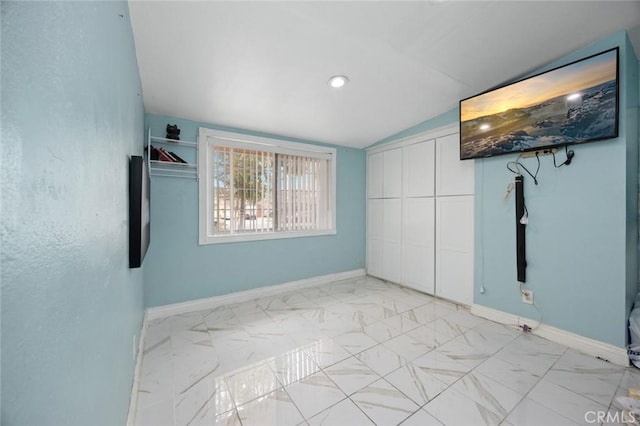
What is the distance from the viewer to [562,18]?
190 cm

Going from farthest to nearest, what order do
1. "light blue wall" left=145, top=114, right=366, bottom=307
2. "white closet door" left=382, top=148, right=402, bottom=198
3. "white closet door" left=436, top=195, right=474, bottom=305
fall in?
1. "white closet door" left=382, top=148, right=402, bottom=198
2. "white closet door" left=436, top=195, right=474, bottom=305
3. "light blue wall" left=145, top=114, right=366, bottom=307

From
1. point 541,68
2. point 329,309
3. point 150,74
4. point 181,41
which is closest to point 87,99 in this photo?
point 181,41

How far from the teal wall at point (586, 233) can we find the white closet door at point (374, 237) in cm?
190

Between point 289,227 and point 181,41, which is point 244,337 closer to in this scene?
point 289,227

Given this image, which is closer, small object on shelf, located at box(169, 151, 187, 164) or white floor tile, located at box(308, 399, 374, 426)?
white floor tile, located at box(308, 399, 374, 426)

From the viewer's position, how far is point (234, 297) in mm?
3271

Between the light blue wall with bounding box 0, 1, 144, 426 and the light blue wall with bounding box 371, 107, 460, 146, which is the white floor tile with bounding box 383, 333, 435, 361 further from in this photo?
the light blue wall with bounding box 371, 107, 460, 146

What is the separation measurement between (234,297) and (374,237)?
255 centimetres

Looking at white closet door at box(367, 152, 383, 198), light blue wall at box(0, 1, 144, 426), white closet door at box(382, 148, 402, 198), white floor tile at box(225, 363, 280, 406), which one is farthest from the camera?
white closet door at box(367, 152, 383, 198)

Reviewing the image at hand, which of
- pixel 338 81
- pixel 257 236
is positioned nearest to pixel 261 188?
pixel 257 236

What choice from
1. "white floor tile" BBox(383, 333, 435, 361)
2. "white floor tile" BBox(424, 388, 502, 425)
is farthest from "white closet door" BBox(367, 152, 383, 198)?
"white floor tile" BBox(424, 388, 502, 425)

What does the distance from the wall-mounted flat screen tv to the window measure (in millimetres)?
2131

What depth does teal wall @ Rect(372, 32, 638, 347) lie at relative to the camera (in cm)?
204

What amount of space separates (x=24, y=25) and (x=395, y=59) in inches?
100
